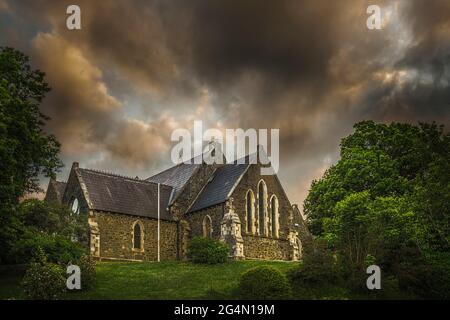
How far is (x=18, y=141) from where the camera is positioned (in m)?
31.3

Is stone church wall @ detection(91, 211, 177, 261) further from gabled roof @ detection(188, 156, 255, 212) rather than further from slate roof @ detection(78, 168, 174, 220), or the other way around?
gabled roof @ detection(188, 156, 255, 212)

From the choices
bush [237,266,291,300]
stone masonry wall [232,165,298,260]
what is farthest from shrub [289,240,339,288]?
stone masonry wall [232,165,298,260]

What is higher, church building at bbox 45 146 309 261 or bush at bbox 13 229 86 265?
church building at bbox 45 146 309 261

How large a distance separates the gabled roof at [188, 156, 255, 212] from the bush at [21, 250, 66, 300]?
18.5 meters

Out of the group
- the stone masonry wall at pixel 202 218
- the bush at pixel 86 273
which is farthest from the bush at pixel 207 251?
the bush at pixel 86 273

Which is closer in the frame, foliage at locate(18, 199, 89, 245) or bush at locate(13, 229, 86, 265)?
bush at locate(13, 229, 86, 265)

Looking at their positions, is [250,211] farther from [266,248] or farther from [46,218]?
[46,218]

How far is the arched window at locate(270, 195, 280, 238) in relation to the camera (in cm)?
4638

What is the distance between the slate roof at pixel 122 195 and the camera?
145 feet

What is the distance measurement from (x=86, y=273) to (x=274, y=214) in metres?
21.0

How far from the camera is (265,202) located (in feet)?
152


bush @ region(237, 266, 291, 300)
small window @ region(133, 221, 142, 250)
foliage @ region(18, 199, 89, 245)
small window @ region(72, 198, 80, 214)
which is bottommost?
bush @ region(237, 266, 291, 300)
